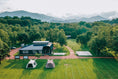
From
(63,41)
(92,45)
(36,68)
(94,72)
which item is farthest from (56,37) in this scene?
(94,72)

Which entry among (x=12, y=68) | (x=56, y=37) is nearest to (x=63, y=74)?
(x=12, y=68)

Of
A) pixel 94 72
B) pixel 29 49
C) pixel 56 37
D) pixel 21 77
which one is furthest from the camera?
pixel 56 37

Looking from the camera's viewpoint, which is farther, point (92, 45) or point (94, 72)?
point (92, 45)

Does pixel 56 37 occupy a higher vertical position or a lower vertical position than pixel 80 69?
higher

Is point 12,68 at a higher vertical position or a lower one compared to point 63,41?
lower

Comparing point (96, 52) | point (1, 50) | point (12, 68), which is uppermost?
point (1, 50)

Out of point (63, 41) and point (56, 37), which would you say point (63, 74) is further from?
point (56, 37)

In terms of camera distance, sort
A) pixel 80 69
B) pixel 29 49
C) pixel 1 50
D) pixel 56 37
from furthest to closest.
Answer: pixel 56 37 < pixel 29 49 < pixel 1 50 < pixel 80 69

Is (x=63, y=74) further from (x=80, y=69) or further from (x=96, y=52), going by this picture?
(x=96, y=52)

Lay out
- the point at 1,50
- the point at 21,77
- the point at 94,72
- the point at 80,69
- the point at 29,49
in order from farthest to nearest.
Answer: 1. the point at 29,49
2. the point at 1,50
3. the point at 80,69
4. the point at 94,72
5. the point at 21,77
